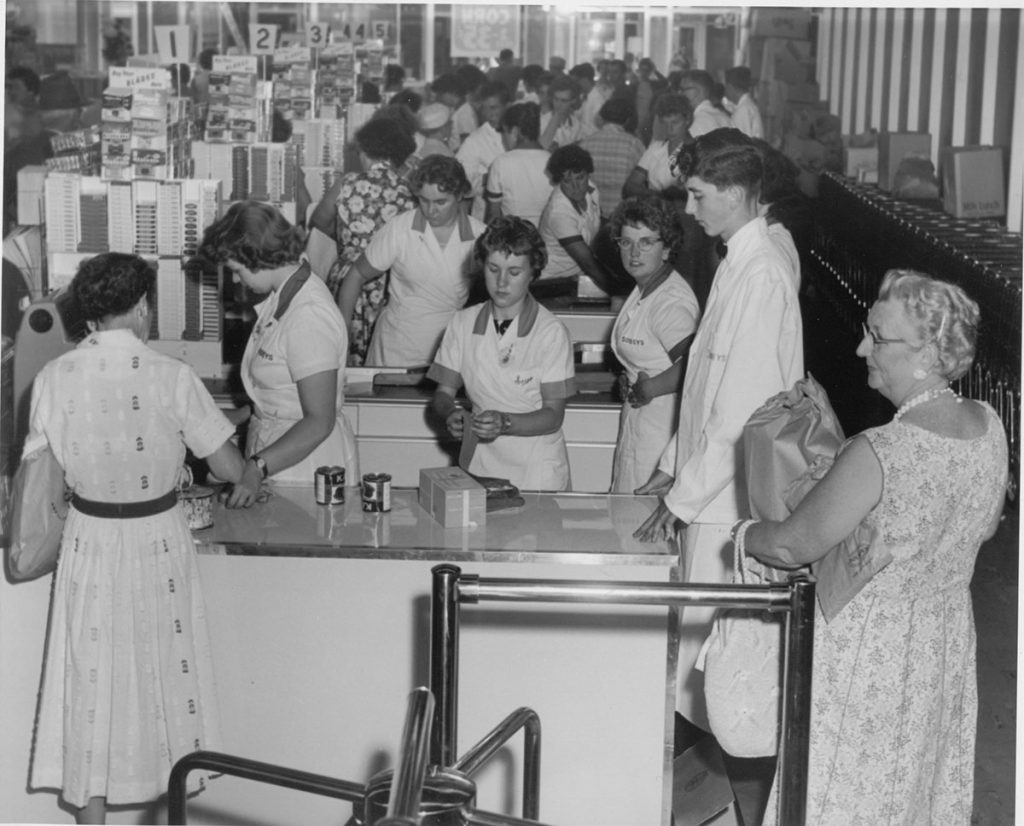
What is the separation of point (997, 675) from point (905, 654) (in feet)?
7.15

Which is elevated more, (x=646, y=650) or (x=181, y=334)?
(x=181, y=334)

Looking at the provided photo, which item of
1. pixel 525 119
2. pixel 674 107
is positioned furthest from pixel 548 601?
pixel 674 107

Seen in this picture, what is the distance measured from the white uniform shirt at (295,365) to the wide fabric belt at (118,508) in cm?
64

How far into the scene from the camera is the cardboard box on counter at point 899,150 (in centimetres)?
930

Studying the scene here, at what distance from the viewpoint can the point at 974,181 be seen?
7180 mm

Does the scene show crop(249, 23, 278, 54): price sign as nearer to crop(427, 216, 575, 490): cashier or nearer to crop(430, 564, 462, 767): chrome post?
crop(427, 216, 575, 490): cashier

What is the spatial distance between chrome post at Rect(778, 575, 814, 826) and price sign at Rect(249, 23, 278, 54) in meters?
9.14

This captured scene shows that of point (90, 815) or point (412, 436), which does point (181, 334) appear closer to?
point (412, 436)

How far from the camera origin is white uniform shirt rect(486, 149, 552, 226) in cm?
748

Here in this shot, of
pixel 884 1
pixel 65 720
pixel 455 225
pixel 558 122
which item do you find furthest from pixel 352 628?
pixel 558 122

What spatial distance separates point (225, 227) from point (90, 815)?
1331 mm

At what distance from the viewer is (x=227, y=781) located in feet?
10.3

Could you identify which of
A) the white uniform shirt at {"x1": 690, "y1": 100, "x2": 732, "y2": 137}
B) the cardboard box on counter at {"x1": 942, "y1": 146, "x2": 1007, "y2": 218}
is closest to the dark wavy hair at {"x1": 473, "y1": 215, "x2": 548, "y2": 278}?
the cardboard box on counter at {"x1": 942, "y1": 146, "x2": 1007, "y2": 218}

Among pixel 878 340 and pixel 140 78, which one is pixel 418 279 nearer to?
pixel 140 78
